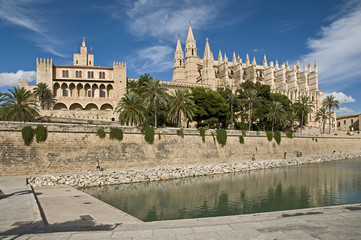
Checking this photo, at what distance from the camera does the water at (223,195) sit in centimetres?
1483

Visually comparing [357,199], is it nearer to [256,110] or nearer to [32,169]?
[32,169]

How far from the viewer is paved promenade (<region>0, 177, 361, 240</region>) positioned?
816 cm

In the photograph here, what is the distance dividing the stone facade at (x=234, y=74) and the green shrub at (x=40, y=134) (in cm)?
5000

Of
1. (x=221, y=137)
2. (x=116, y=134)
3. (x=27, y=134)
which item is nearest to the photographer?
(x=27, y=134)

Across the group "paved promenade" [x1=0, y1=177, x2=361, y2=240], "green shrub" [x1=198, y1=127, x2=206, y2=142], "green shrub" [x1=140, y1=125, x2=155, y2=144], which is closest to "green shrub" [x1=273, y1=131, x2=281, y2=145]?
"green shrub" [x1=198, y1=127, x2=206, y2=142]

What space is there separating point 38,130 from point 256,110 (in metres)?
39.2

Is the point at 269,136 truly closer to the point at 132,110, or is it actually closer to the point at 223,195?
the point at 132,110

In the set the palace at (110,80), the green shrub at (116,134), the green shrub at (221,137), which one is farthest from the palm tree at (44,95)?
the green shrub at (221,137)

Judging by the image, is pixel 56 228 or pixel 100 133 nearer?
pixel 56 228

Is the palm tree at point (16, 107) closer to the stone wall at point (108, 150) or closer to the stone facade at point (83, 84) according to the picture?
the stone wall at point (108, 150)

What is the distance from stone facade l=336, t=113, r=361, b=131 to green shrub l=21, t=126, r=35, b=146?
90.8 metres

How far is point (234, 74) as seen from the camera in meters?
79.9

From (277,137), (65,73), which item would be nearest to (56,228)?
(277,137)

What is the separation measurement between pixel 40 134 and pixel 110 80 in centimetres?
3418
